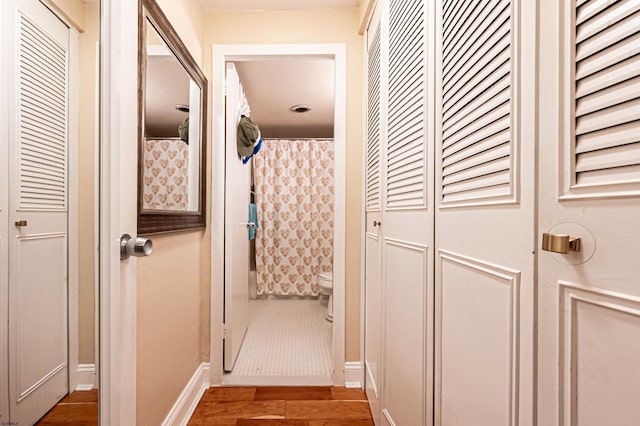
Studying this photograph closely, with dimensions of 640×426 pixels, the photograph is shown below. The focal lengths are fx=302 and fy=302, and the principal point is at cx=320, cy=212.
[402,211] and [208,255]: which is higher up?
[402,211]

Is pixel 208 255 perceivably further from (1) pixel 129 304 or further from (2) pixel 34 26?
(2) pixel 34 26

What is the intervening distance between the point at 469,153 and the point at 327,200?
302 cm

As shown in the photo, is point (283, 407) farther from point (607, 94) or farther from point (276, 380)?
point (607, 94)

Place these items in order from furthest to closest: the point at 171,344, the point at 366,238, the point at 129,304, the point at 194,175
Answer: the point at 366,238 < the point at 194,175 < the point at 171,344 < the point at 129,304

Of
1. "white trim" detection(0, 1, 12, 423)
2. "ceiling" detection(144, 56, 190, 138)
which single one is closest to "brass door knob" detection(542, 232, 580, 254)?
"white trim" detection(0, 1, 12, 423)

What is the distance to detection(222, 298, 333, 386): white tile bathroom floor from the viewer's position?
1.92m

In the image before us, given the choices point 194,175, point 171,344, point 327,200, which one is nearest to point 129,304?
point 171,344

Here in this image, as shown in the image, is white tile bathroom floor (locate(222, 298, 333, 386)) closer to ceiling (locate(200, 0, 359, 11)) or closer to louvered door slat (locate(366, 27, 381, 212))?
louvered door slat (locate(366, 27, 381, 212))

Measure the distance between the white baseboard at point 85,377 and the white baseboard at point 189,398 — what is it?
743 mm

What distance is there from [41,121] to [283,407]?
1676mm

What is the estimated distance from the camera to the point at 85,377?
74 centimetres

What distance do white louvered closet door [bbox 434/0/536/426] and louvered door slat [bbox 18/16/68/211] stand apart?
89 cm

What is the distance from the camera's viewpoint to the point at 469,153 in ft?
2.40

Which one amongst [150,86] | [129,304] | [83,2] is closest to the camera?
[83,2]
